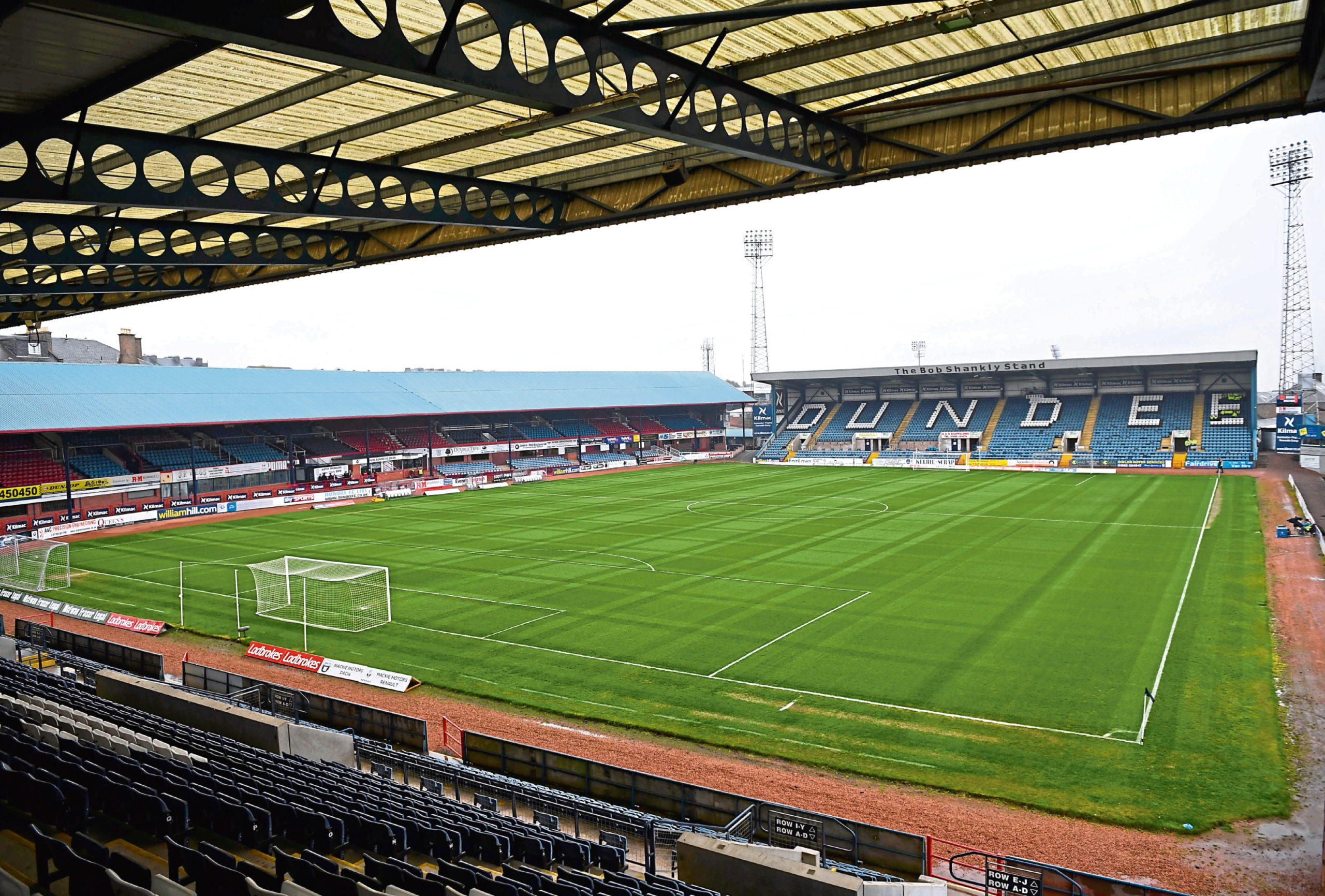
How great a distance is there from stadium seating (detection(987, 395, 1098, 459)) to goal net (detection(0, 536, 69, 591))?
67.4 metres

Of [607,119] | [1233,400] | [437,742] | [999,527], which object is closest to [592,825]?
[437,742]

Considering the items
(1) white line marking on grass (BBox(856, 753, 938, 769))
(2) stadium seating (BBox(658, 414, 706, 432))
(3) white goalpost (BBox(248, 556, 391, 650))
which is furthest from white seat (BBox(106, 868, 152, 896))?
(2) stadium seating (BBox(658, 414, 706, 432))

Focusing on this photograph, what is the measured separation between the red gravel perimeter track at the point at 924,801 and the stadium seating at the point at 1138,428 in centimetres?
4957

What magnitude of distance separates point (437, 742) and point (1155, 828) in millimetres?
12797

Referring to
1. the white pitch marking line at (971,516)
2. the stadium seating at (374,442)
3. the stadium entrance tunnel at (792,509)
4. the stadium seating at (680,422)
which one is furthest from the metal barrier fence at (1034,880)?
the stadium seating at (680,422)

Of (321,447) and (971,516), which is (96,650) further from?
(321,447)

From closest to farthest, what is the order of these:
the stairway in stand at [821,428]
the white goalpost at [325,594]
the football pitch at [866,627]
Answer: the football pitch at [866,627]
the white goalpost at [325,594]
the stairway in stand at [821,428]

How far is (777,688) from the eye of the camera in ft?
64.4

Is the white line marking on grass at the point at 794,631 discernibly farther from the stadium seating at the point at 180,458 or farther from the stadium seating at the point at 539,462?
the stadium seating at the point at 539,462

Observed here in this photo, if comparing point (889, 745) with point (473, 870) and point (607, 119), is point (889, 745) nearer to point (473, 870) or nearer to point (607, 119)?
point (473, 870)

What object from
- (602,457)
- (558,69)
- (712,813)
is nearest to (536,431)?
(602,457)

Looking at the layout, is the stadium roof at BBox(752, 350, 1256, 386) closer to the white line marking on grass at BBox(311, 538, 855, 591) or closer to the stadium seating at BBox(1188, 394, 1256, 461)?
the stadium seating at BBox(1188, 394, 1256, 461)

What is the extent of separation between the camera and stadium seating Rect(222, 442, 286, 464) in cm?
6056

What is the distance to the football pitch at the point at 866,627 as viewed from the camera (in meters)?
15.9
